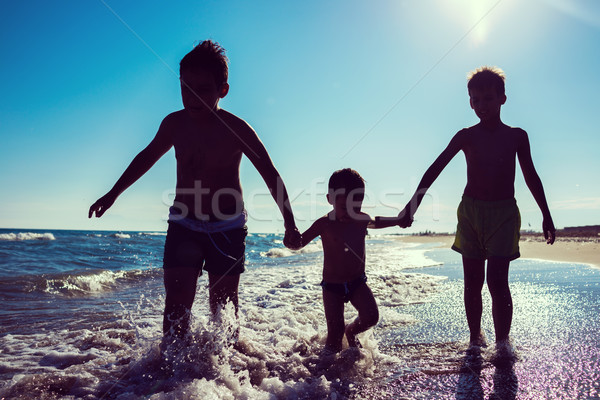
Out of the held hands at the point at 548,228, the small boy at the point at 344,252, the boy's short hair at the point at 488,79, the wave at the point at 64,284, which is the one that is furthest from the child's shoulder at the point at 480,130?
Result: the wave at the point at 64,284

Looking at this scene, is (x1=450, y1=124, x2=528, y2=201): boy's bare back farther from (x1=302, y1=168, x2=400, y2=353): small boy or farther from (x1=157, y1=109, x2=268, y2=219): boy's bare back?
(x1=157, y1=109, x2=268, y2=219): boy's bare back

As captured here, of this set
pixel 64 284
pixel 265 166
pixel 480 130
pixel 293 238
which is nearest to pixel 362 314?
pixel 293 238

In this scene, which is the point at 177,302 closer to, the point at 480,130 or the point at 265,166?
the point at 265,166

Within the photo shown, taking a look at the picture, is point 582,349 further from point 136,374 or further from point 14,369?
point 14,369

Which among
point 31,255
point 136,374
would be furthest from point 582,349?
point 31,255

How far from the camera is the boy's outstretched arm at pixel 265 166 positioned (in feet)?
9.75

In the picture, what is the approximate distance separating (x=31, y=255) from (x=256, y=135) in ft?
39.3

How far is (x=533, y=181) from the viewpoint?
134 inches

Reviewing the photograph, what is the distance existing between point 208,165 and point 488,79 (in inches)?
90.7

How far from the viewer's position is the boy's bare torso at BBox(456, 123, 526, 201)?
3.27m

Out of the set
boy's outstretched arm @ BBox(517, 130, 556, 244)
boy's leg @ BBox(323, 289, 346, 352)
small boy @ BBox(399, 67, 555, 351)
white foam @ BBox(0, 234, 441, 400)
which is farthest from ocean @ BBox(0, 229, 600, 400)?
boy's outstretched arm @ BBox(517, 130, 556, 244)

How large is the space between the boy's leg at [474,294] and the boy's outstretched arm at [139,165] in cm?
A: 255

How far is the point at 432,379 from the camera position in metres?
2.47

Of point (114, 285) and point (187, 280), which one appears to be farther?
point (114, 285)
